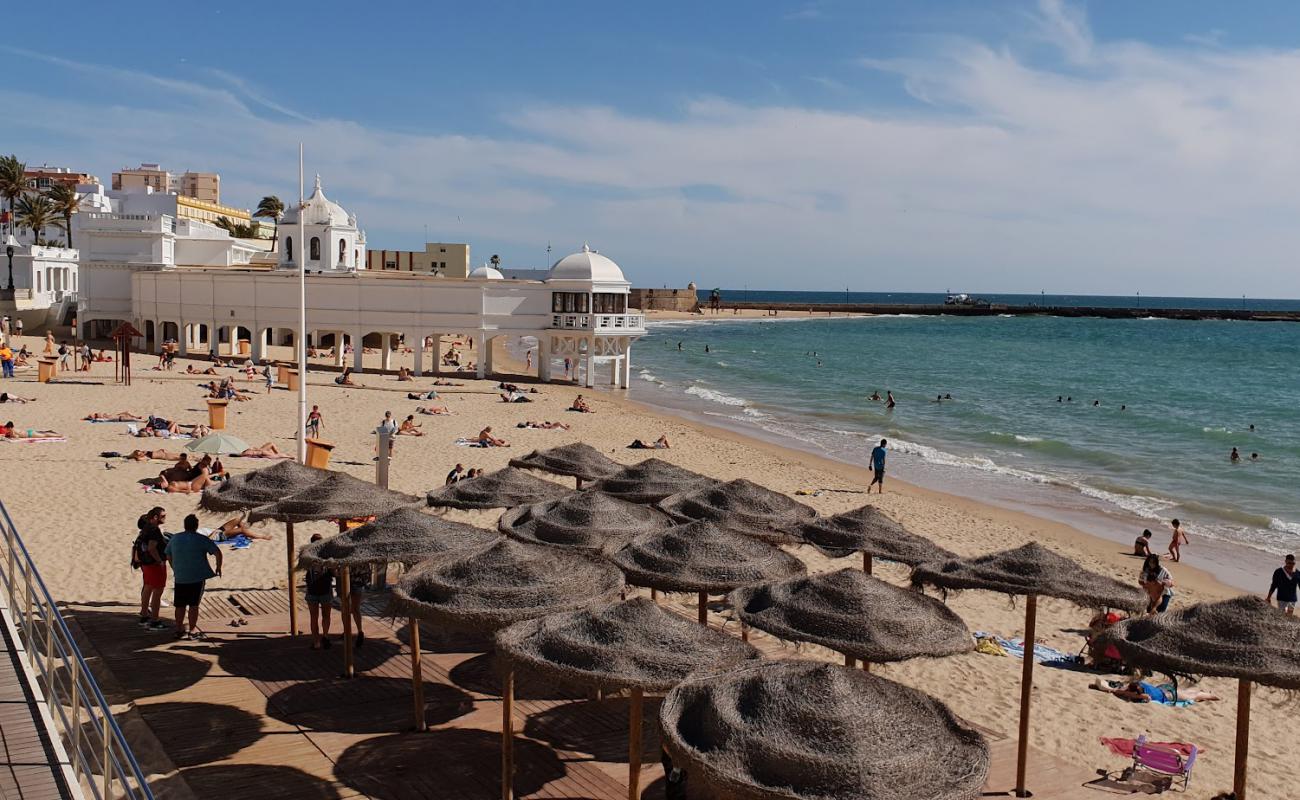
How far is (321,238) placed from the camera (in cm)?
4750

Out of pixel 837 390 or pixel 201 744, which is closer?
pixel 201 744

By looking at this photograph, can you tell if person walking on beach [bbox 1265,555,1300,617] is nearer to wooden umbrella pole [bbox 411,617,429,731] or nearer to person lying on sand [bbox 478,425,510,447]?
wooden umbrella pole [bbox 411,617,429,731]

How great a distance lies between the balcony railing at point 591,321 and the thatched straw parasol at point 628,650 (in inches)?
1383

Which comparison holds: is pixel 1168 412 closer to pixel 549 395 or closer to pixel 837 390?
pixel 837 390

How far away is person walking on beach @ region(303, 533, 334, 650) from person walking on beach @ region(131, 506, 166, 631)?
1.75m

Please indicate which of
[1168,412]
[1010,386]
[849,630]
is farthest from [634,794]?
[1010,386]

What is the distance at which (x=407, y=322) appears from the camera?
43594 millimetres

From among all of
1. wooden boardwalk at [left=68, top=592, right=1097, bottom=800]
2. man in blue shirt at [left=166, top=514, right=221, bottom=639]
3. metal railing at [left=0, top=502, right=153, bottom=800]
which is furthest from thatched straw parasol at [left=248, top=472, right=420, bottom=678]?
metal railing at [left=0, top=502, right=153, bottom=800]

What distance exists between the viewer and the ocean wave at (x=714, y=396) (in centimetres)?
4669

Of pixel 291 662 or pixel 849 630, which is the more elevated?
pixel 849 630

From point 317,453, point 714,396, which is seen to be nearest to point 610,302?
point 714,396

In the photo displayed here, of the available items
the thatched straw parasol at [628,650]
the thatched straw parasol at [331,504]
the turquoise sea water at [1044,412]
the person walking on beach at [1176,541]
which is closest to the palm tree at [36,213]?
the turquoise sea water at [1044,412]

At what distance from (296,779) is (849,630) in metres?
4.38

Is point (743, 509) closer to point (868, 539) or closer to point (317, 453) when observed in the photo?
point (868, 539)
